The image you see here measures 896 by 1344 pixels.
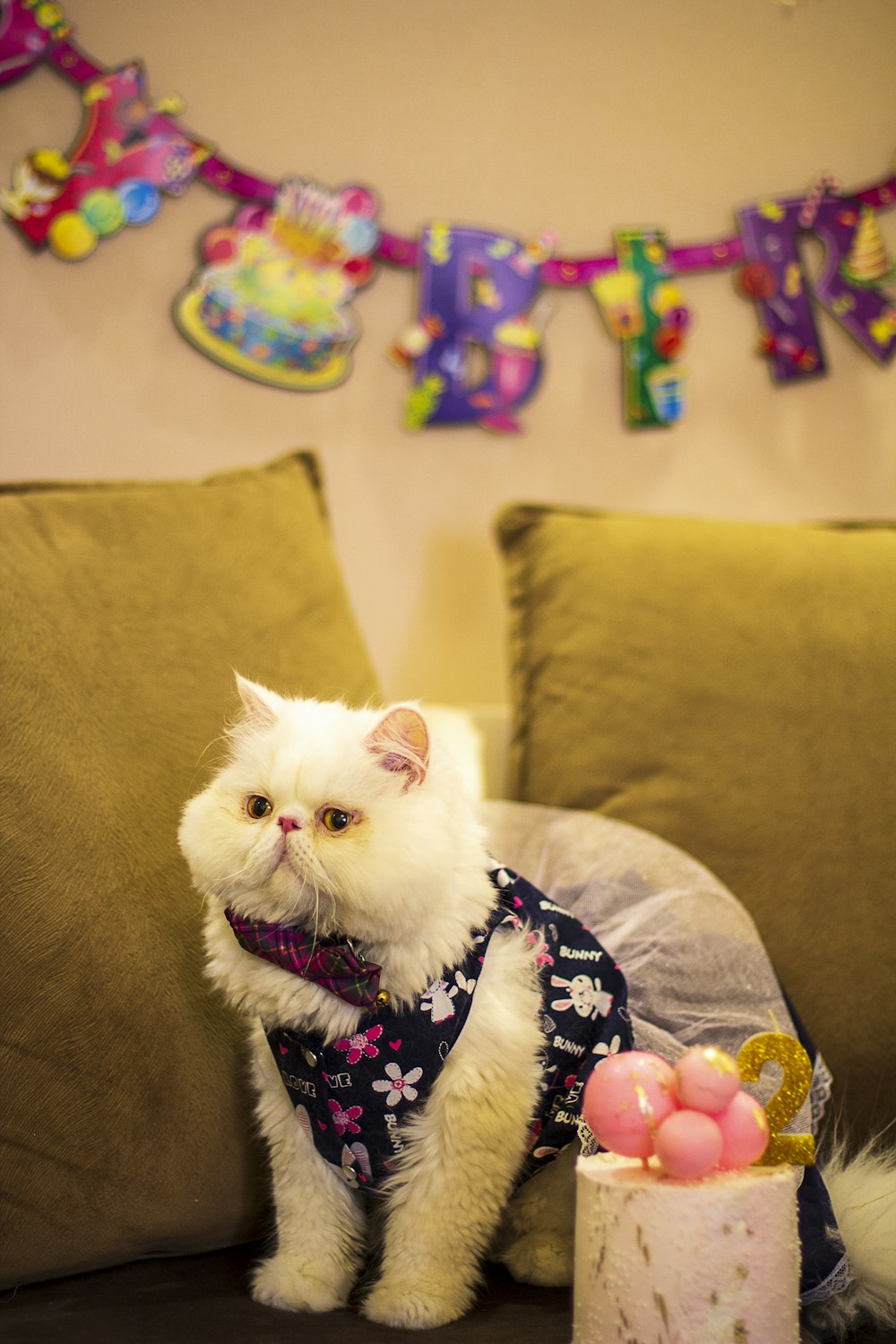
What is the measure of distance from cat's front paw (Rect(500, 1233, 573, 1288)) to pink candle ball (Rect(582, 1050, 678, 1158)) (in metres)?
0.27

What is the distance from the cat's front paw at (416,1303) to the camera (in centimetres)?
78

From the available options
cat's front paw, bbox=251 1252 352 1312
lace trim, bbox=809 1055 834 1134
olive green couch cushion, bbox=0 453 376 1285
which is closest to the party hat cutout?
olive green couch cushion, bbox=0 453 376 1285

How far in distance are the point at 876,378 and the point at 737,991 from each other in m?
1.26

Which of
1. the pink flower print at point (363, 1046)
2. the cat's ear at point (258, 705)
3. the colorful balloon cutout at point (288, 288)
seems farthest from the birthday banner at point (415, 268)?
the pink flower print at point (363, 1046)

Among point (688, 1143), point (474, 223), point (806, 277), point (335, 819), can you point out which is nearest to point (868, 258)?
point (806, 277)

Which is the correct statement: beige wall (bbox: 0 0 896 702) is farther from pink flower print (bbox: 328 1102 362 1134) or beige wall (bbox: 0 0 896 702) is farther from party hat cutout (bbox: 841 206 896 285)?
pink flower print (bbox: 328 1102 362 1134)

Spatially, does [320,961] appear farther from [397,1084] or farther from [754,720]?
[754,720]

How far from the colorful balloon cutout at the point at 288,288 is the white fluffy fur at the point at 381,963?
864mm

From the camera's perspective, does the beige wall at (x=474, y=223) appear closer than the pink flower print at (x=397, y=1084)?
No

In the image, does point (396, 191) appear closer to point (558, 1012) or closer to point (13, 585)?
point (13, 585)

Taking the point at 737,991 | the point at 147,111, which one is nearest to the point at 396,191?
the point at 147,111

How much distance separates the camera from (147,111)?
147 cm

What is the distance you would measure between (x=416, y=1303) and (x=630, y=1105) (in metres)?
0.28

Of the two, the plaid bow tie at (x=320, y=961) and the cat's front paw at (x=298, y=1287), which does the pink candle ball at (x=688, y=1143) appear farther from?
the cat's front paw at (x=298, y=1287)
